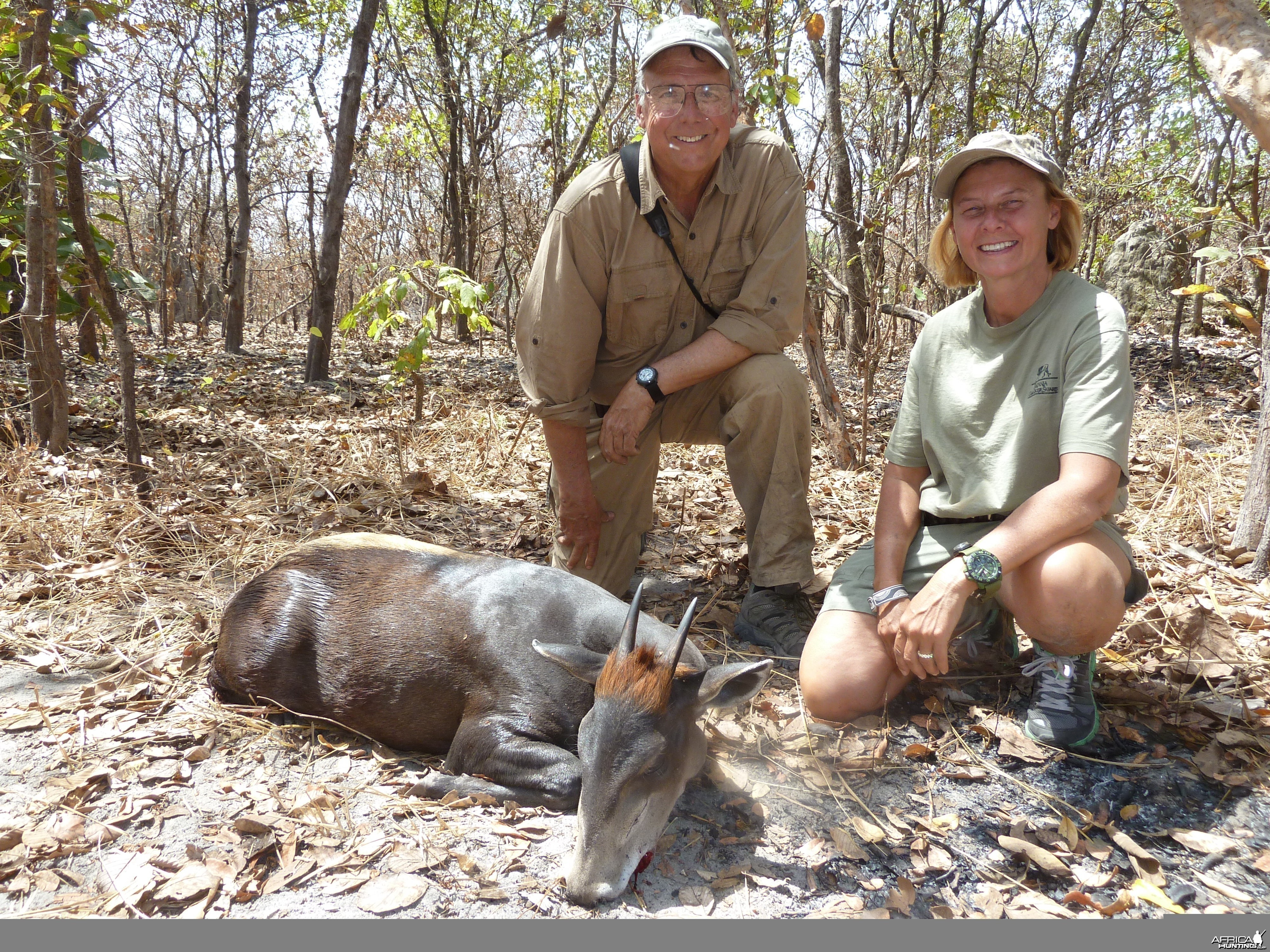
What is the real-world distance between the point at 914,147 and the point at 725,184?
1055cm

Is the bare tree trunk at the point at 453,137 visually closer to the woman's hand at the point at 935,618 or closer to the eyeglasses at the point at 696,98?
the eyeglasses at the point at 696,98

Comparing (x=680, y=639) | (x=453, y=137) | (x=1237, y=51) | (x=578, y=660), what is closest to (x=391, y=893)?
(x=578, y=660)

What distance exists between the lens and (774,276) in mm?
4180

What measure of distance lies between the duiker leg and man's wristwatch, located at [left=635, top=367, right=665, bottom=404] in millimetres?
1794

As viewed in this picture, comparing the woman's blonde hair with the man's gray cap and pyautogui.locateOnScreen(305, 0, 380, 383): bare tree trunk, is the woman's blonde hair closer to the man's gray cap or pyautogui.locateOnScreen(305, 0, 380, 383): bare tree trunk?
the man's gray cap

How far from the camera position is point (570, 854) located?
8.46ft

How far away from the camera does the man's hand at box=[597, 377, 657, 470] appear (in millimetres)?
4113

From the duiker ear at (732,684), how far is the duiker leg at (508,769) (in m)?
0.56

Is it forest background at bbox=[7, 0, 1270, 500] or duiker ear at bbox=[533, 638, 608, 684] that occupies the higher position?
forest background at bbox=[7, 0, 1270, 500]

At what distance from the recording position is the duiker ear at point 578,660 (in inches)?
108

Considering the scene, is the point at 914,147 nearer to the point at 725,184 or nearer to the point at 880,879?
the point at 725,184

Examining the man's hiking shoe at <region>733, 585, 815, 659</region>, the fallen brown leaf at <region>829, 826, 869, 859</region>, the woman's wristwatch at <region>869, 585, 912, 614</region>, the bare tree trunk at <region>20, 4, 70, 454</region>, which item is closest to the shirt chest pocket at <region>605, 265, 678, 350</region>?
the man's hiking shoe at <region>733, 585, 815, 659</region>

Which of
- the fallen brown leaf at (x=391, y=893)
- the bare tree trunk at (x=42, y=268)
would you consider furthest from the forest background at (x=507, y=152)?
the fallen brown leaf at (x=391, y=893)
